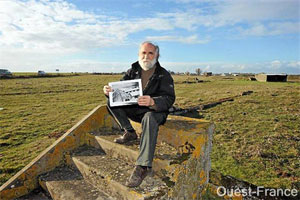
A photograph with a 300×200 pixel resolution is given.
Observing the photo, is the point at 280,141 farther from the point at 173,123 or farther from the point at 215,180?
the point at 173,123

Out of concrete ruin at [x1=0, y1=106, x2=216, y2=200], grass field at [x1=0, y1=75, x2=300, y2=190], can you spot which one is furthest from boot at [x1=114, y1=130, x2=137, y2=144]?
grass field at [x1=0, y1=75, x2=300, y2=190]

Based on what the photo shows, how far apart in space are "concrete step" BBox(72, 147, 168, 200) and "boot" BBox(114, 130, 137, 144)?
1.04 ft

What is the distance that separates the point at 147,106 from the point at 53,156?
83.5 inches

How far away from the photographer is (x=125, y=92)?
3.17 meters

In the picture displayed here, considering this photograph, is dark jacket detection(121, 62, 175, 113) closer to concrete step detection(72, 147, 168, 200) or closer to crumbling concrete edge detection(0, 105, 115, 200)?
concrete step detection(72, 147, 168, 200)

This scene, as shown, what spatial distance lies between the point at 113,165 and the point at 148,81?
151cm

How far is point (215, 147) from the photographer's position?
18.8ft

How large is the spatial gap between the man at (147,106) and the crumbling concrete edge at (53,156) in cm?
100

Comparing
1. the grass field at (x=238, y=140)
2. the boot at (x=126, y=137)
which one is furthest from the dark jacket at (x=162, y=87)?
the grass field at (x=238, y=140)

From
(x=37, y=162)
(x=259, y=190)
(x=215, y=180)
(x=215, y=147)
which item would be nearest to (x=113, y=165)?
(x=37, y=162)

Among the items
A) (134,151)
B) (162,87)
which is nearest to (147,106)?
(162,87)

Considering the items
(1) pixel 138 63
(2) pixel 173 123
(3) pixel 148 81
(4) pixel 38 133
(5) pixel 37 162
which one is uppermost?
(1) pixel 138 63

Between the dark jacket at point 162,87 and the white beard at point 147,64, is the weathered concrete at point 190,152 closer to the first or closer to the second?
the dark jacket at point 162,87

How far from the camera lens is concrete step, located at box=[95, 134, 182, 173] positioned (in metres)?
2.84
